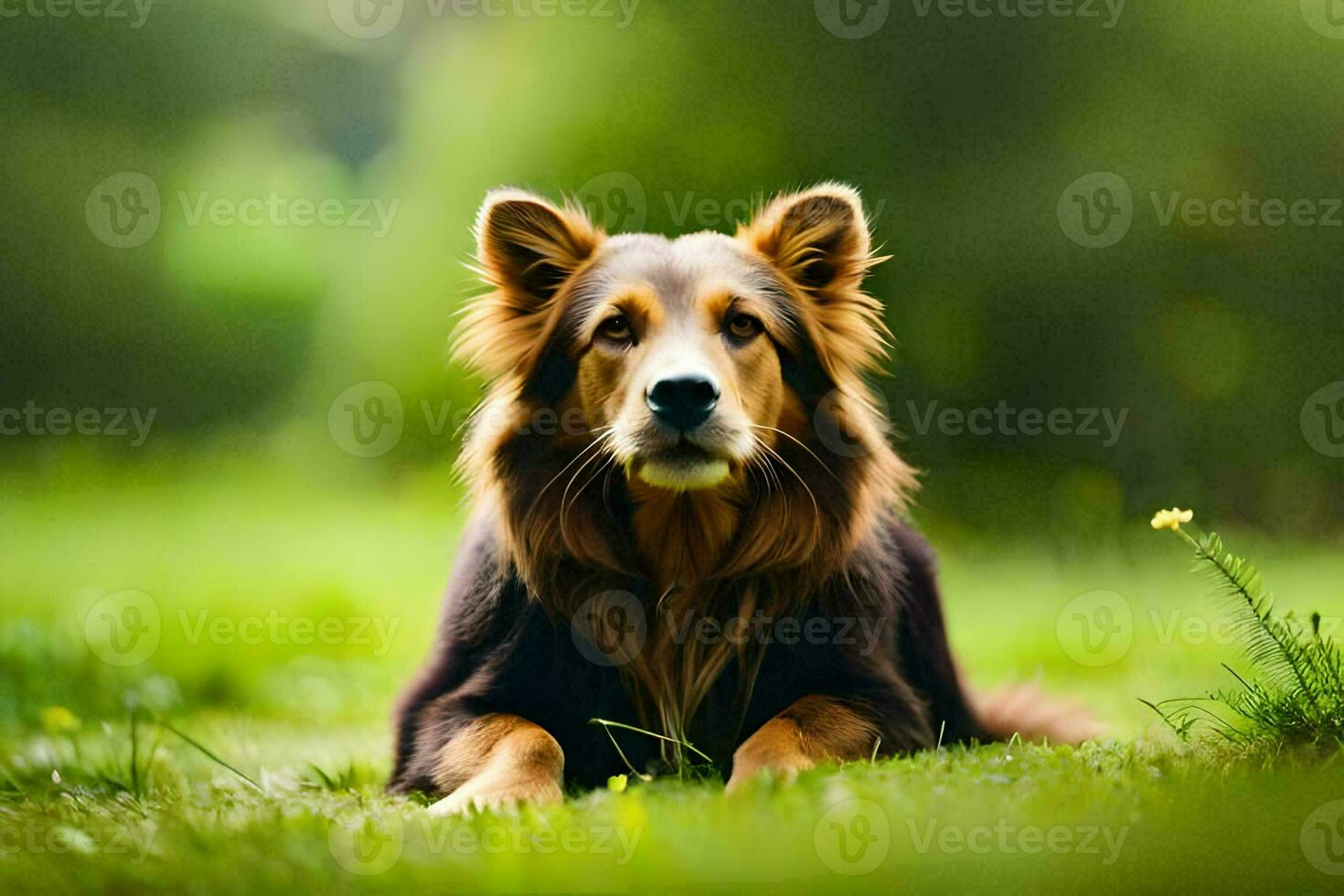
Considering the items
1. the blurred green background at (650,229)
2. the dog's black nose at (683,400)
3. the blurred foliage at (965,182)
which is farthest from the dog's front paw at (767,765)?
the blurred foliage at (965,182)

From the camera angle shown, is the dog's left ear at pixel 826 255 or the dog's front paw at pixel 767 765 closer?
the dog's front paw at pixel 767 765

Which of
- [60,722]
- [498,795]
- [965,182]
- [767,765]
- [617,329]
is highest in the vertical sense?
[965,182]

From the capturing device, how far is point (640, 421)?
434 cm

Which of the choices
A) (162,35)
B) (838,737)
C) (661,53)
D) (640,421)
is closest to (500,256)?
(640,421)

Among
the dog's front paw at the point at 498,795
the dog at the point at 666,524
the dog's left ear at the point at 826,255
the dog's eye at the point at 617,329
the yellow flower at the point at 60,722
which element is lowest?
the yellow flower at the point at 60,722

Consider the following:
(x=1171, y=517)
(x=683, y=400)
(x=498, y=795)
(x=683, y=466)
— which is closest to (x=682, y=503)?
(x=683, y=466)

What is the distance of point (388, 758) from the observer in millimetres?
5676

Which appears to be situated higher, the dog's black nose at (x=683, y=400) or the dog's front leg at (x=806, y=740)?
the dog's black nose at (x=683, y=400)

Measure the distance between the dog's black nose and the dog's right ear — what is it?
81 centimetres

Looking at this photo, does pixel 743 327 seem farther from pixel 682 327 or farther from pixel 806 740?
pixel 806 740

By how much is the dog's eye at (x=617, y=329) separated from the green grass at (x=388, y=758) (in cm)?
145

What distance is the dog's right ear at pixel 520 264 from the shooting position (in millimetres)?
4941

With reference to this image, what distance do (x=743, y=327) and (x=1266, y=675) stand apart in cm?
197

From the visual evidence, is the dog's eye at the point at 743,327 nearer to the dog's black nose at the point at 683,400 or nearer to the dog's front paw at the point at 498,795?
the dog's black nose at the point at 683,400
